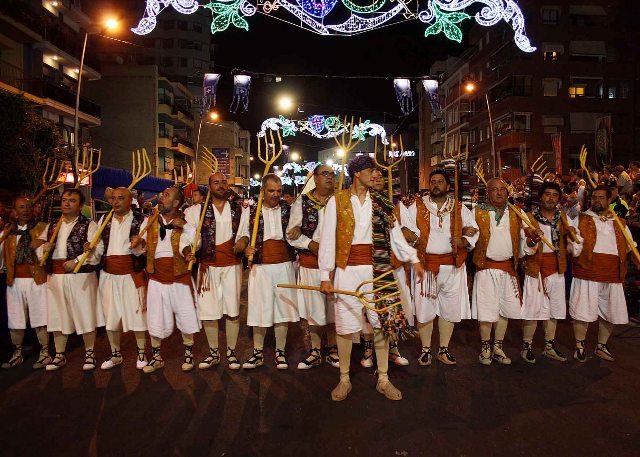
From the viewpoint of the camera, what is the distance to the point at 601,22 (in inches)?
1452

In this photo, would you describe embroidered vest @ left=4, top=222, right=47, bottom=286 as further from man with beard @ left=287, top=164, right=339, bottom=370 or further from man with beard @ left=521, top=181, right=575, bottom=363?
man with beard @ left=521, top=181, right=575, bottom=363

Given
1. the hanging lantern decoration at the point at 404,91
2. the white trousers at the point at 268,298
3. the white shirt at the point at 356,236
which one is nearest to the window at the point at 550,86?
the hanging lantern decoration at the point at 404,91

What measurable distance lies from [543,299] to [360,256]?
2.47 metres

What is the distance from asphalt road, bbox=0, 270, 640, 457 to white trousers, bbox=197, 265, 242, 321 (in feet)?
2.15

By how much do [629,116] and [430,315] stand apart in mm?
38918

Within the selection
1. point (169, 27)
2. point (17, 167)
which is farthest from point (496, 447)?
point (169, 27)

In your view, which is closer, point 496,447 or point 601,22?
point 496,447

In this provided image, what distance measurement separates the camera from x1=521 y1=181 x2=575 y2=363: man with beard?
5.66 m

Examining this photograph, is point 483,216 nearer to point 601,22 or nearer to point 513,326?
point 513,326

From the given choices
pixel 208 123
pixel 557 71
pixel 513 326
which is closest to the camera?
pixel 513 326

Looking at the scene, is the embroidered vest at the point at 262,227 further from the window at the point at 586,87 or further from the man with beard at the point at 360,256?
the window at the point at 586,87

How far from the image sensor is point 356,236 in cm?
466

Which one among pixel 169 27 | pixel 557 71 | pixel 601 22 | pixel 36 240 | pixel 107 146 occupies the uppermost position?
pixel 169 27

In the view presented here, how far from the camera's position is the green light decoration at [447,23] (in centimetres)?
1023
